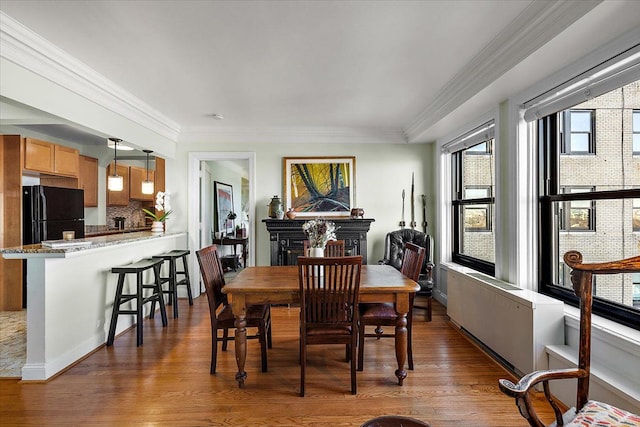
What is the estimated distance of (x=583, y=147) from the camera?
94.7 inches

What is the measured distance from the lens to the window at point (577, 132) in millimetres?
2332

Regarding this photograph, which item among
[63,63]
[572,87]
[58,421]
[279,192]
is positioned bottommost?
[58,421]

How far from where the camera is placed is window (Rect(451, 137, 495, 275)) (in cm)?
361

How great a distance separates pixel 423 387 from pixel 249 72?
2.88 metres

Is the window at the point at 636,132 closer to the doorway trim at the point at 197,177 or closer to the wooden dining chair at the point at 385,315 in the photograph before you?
the wooden dining chair at the point at 385,315

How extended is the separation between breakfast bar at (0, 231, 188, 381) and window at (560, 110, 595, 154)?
4002mm

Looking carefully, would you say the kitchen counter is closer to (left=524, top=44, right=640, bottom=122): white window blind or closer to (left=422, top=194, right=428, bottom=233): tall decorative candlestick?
(left=422, top=194, right=428, bottom=233): tall decorative candlestick

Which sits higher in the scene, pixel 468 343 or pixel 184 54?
pixel 184 54

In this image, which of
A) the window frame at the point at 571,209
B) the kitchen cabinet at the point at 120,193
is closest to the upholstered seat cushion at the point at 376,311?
the window frame at the point at 571,209

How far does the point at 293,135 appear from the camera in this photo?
4.89 m

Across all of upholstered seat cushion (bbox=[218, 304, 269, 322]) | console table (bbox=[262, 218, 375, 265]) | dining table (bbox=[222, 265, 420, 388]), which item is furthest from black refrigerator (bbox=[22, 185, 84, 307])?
dining table (bbox=[222, 265, 420, 388])

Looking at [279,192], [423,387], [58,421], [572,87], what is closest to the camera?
[58,421]

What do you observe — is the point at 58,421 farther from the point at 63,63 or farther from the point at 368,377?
the point at 63,63

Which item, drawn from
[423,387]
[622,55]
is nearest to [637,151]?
[622,55]
